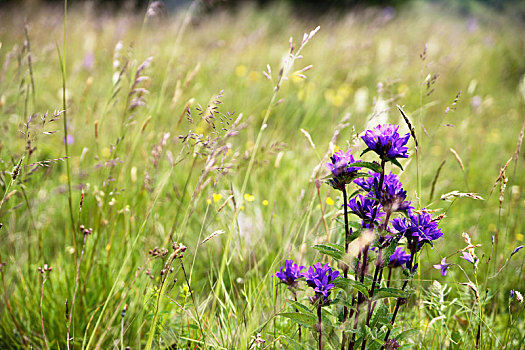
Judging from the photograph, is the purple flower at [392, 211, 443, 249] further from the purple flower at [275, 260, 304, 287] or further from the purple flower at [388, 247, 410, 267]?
the purple flower at [275, 260, 304, 287]

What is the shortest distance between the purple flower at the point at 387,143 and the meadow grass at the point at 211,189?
0.71 ft

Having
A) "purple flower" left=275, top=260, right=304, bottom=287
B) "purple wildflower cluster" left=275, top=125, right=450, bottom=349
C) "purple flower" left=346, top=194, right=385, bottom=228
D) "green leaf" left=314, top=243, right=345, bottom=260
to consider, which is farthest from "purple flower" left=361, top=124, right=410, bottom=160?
"purple flower" left=275, top=260, right=304, bottom=287

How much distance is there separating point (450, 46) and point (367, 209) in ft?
20.0

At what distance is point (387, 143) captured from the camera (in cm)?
87

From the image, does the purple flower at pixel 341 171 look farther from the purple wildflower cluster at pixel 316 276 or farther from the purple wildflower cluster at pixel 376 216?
the purple wildflower cluster at pixel 316 276

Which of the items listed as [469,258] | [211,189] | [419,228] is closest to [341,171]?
[419,228]

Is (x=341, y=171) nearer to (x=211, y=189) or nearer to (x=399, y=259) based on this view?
(x=399, y=259)

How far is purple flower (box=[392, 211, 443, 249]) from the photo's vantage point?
92cm

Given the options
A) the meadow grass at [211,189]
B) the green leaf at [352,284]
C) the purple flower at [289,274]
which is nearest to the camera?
the green leaf at [352,284]

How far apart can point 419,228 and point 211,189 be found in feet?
2.94

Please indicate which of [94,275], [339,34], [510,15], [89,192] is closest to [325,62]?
[339,34]

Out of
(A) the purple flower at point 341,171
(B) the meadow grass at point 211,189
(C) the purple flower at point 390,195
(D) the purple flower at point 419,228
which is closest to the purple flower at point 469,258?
(B) the meadow grass at point 211,189

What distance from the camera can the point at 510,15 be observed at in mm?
7637

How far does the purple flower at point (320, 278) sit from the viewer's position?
92 centimetres
